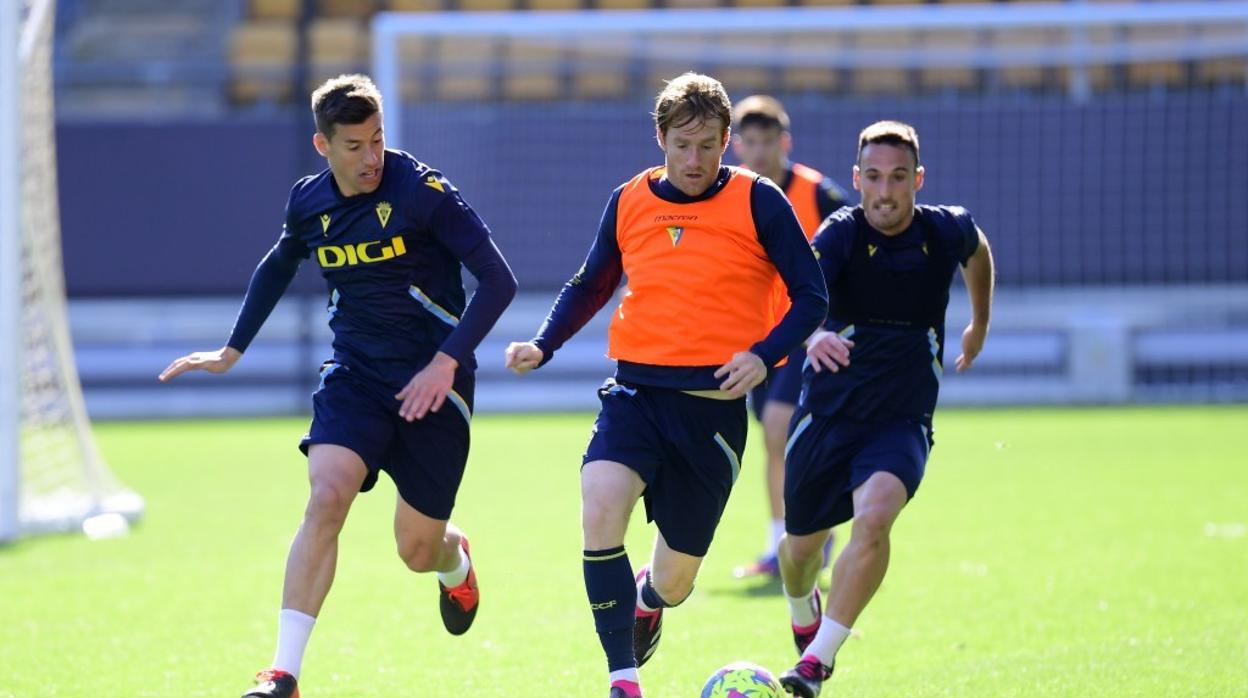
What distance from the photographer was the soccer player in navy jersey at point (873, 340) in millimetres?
6188

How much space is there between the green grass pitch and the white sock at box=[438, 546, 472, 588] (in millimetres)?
291

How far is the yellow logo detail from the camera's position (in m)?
5.91

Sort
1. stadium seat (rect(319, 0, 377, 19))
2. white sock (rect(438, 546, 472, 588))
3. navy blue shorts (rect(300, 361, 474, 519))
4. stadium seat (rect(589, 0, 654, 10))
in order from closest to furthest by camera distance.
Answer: navy blue shorts (rect(300, 361, 474, 519)), white sock (rect(438, 546, 472, 588)), stadium seat (rect(589, 0, 654, 10)), stadium seat (rect(319, 0, 377, 19))

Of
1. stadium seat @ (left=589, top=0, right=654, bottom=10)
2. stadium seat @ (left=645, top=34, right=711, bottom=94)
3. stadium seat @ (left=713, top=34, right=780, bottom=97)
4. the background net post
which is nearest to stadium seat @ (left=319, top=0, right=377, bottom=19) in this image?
stadium seat @ (left=589, top=0, right=654, bottom=10)

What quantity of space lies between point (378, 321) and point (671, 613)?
2521mm

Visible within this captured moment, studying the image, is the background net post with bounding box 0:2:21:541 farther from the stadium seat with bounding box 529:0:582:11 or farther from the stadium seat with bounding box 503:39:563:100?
the stadium seat with bounding box 529:0:582:11

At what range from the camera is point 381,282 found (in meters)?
5.98

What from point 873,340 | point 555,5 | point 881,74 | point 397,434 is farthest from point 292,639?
point 555,5

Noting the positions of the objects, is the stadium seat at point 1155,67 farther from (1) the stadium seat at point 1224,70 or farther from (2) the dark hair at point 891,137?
(2) the dark hair at point 891,137

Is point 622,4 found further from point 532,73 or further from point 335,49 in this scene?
point 335,49

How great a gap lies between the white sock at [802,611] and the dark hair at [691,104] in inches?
74.9

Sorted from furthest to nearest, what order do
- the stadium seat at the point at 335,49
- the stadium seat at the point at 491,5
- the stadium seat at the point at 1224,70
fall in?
the stadium seat at the point at 491,5, the stadium seat at the point at 335,49, the stadium seat at the point at 1224,70

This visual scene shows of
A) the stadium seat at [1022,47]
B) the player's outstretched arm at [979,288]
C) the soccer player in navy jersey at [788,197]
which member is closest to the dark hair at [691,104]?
the player's outstretched arm at [979,288]

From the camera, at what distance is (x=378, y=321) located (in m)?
6.00
